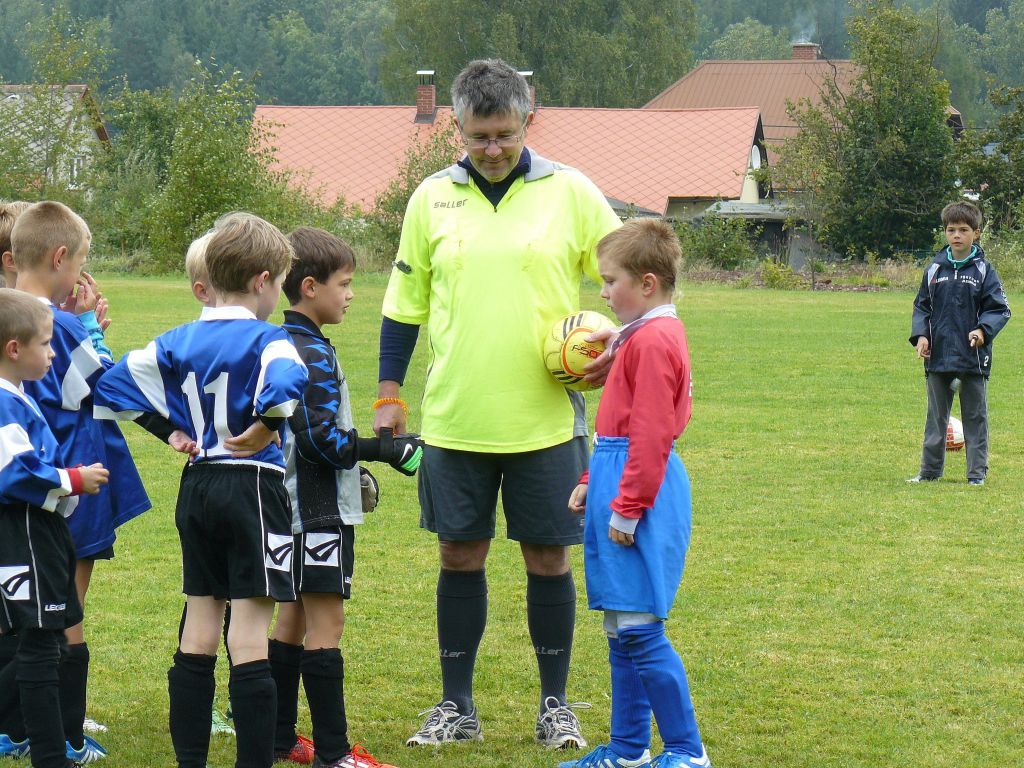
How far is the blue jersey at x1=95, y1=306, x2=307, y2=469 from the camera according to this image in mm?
3656

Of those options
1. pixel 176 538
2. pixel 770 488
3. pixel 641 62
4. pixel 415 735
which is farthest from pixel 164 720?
pixel 641 62

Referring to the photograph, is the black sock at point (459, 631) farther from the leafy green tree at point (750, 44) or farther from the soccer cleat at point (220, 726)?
the leafy green tree at point (750, 44)

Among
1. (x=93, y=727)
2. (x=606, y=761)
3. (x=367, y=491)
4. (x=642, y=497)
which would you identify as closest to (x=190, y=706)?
(x=367, y=491)

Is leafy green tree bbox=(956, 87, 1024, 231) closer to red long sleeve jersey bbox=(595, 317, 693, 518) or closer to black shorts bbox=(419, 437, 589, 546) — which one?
black shorts bbox=(419, 437, 589, 546)

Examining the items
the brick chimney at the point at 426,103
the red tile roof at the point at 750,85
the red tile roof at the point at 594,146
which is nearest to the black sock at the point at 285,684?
the red tile roof at the point at 594,146

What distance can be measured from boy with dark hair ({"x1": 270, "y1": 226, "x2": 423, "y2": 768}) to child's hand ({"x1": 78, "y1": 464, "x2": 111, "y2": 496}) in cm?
56

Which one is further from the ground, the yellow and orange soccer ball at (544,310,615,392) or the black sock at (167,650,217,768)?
the yellow and orange soccer ball at (544,310,615,392)

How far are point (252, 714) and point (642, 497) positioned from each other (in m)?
1.24

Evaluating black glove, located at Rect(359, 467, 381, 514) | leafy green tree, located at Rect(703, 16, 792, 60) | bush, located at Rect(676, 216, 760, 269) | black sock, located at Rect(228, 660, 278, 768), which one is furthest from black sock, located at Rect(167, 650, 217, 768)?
leafy green tree, located at Rect(703, 16, 792, 60)

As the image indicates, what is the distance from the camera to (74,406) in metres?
4.00

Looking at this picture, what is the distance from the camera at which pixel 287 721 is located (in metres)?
4.32

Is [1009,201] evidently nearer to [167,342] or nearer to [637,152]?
[637,152]

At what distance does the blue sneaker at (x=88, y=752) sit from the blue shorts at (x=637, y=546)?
1.66m

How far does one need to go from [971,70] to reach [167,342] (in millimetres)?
84193
